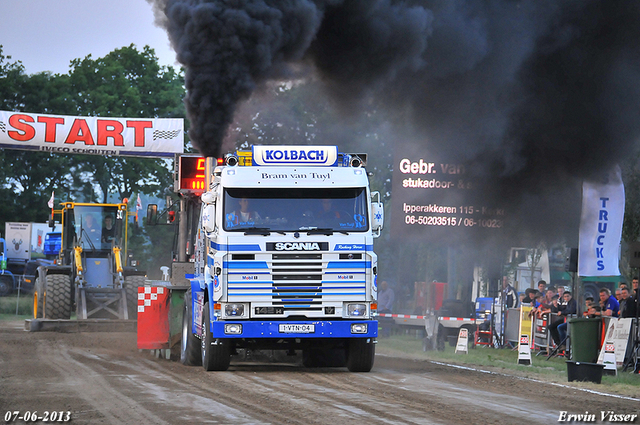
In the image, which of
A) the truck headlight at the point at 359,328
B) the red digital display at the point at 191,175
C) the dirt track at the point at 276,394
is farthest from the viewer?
the red digital display at the point at 191,175

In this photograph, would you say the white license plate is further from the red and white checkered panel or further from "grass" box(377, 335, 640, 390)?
the red and white checkered panel

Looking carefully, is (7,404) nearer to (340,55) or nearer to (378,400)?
(378,400)

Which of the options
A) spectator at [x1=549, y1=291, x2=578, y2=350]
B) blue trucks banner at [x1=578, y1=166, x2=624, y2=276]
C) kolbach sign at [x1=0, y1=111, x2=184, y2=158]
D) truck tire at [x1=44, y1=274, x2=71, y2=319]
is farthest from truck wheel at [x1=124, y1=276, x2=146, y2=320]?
blue trucks banner at [x1=578, y1=166, x2=624, y2=276]

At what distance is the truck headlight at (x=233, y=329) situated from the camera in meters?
12.8

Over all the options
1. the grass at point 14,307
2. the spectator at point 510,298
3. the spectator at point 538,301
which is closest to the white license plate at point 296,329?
the spectator at point 538,301

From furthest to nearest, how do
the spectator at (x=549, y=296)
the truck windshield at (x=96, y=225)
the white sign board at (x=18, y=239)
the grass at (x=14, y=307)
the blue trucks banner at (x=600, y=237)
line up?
the white sign board at (x=18, y=239) < the grass at (x=14, y=307) < the truck windshield at (x=96, y=225) < the spectator at (x=549, y=296) < the blue trucks banner at (x=600, y=237)

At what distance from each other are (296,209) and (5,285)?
3439 centimetres

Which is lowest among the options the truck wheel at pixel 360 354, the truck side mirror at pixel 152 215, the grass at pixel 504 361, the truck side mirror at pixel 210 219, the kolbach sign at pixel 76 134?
the grass at pixel 504 361

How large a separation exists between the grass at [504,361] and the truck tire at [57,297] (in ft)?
26.9

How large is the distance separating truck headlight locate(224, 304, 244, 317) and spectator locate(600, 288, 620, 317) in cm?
761

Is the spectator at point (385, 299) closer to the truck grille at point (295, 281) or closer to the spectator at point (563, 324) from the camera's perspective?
the spectator at point (563, 324)

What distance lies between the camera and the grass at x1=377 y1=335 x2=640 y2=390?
45.2 ft

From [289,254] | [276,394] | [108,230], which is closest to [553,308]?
[289,254]

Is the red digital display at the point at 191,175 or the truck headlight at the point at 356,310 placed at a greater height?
the red digital display at the point at 191,175
